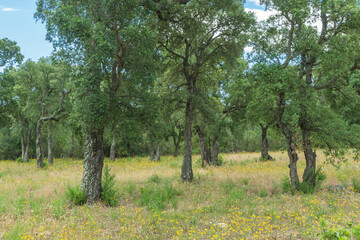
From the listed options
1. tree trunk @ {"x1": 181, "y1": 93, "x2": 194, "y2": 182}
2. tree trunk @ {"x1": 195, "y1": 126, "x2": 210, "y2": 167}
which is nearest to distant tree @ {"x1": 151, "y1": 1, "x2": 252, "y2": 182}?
tree trunk @ {"x1": 181, "y1": 93, "x2": 194, "y2": 182}

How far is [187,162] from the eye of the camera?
1381cm

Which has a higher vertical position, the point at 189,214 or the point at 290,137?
the point at 290,137

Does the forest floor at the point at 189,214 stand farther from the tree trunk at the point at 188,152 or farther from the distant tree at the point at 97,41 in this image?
the distant tree at the point at 97,41

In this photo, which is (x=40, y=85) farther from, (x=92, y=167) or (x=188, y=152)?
(x=188, y=152)

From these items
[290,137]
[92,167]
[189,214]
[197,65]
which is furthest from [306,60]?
[92,167]

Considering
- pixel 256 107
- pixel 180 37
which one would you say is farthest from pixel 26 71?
pixel 256 107

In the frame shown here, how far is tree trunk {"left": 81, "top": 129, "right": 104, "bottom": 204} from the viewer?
9891 mm

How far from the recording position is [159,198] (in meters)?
9.85

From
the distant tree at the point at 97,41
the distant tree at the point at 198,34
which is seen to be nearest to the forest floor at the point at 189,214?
the distant tree at the point at 97,41

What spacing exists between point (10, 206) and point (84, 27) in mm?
7185

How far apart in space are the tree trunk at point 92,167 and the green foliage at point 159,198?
1958mm

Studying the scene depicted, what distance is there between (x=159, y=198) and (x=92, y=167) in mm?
3113

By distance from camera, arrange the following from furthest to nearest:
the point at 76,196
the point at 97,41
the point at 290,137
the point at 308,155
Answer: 1. the point at 308,155
2. the point at 290,137
3. the point at 76,196
4. the point at 97,41

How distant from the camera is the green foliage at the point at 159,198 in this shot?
29.8 ft
